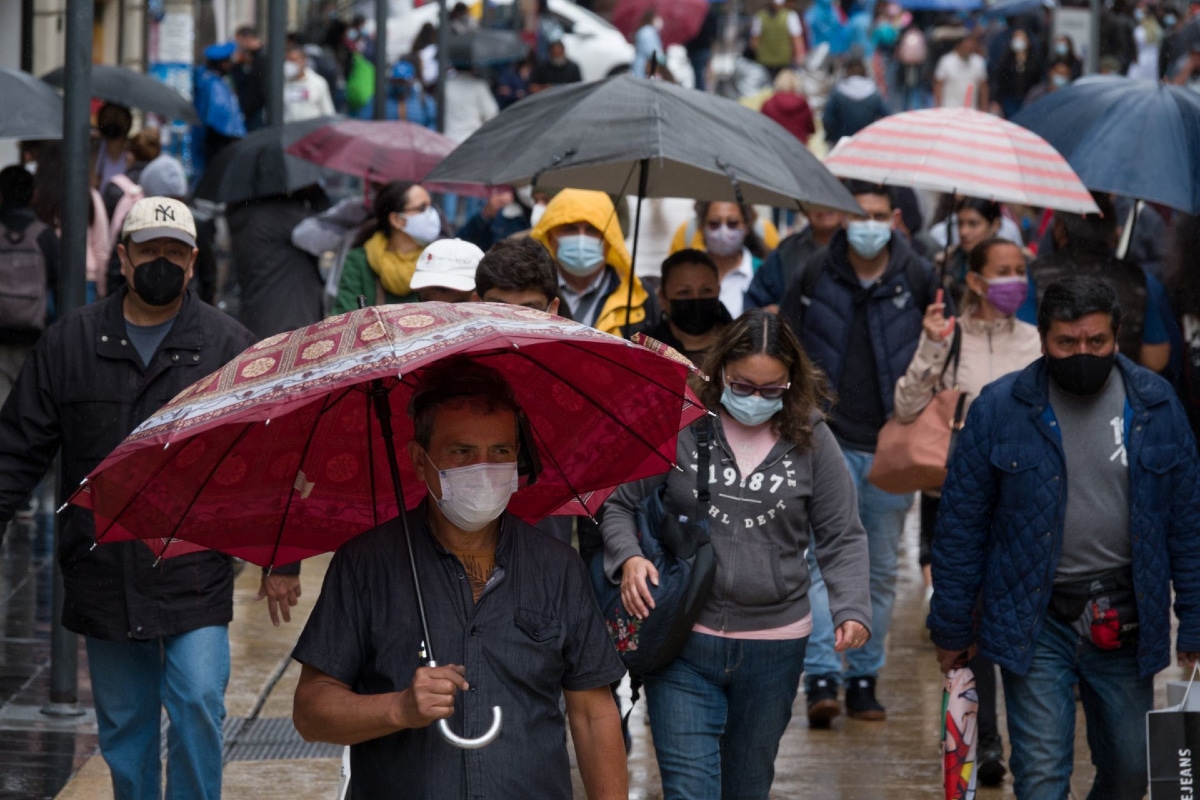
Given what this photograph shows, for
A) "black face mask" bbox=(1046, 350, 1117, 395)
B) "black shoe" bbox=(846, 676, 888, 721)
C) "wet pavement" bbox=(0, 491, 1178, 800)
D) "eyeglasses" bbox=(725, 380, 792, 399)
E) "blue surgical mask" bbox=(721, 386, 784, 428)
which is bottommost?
"wet pavement" bbox=(0, 491, 1178, 800)

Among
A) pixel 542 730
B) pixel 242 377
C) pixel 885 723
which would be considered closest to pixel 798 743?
pixel 885 723

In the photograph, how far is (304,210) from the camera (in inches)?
482

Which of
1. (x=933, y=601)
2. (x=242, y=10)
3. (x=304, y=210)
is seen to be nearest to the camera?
(x=933, y=601)

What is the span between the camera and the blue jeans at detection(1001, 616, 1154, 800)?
625cm

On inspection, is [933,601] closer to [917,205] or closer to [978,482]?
[978,482]

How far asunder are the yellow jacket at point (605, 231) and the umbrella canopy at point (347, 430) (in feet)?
10.2

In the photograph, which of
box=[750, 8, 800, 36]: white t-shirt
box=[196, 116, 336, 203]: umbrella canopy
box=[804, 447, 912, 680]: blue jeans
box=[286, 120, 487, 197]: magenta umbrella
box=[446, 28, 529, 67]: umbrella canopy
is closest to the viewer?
box=[804, 447, 912, 680]: blue jeans

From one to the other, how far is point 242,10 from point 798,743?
26333 millimetres

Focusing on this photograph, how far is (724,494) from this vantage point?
19.9 ft

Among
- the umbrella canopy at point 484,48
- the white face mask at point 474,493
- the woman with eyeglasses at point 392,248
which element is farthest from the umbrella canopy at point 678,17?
the white face mask at point 474,493

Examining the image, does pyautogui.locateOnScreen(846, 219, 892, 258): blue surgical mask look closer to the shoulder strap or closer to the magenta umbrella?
the shoulder strap

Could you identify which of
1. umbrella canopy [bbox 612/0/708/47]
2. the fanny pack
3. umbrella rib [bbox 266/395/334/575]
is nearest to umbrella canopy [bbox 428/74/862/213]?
the fanny pack

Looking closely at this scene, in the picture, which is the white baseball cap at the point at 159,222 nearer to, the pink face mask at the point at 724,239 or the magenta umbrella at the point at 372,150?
the pink face mask at the point at 724,239

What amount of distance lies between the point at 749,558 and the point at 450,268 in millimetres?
1679
